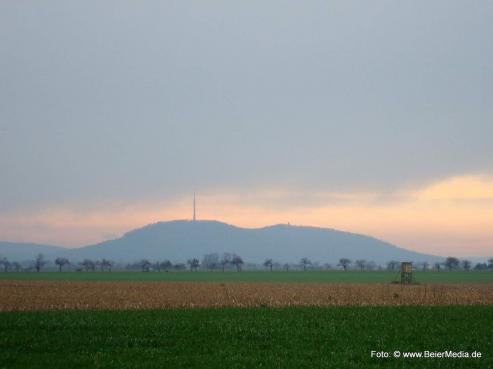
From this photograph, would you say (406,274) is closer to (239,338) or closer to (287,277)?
(287,277)

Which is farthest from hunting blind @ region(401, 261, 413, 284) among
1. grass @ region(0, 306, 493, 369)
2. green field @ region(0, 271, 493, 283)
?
grass @ region(0, 306, 493, 369)

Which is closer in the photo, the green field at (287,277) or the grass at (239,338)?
the grass at (239,338)

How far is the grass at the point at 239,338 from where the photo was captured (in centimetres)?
1672

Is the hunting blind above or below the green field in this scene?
above

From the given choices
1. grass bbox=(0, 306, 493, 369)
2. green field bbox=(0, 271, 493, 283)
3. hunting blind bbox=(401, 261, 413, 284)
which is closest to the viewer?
grass bbox=(0, 306, 493, 369)

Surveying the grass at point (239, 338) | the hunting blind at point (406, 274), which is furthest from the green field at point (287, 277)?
the grass at point (239, 338)

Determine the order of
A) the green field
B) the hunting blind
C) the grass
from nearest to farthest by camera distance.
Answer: the grass < the hunting blind < the green field

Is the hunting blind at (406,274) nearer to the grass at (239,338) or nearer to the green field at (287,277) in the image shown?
the green field at (287,277)

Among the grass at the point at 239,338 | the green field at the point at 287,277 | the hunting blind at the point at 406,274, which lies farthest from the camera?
the green field at the point at 287,277

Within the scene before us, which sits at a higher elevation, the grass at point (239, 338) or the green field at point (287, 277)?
the grass at point (239, 338)

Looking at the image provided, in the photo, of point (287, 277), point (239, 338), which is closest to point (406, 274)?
point (287, 277)

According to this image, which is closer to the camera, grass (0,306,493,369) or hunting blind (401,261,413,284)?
grass (0,306,493,369)

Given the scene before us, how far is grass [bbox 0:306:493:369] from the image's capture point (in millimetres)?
16719

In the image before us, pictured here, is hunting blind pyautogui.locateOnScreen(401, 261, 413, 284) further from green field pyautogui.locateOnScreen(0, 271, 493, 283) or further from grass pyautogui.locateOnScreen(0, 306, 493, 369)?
grass pyautogui.locateOnScreen(0, 306, 493, 369)
